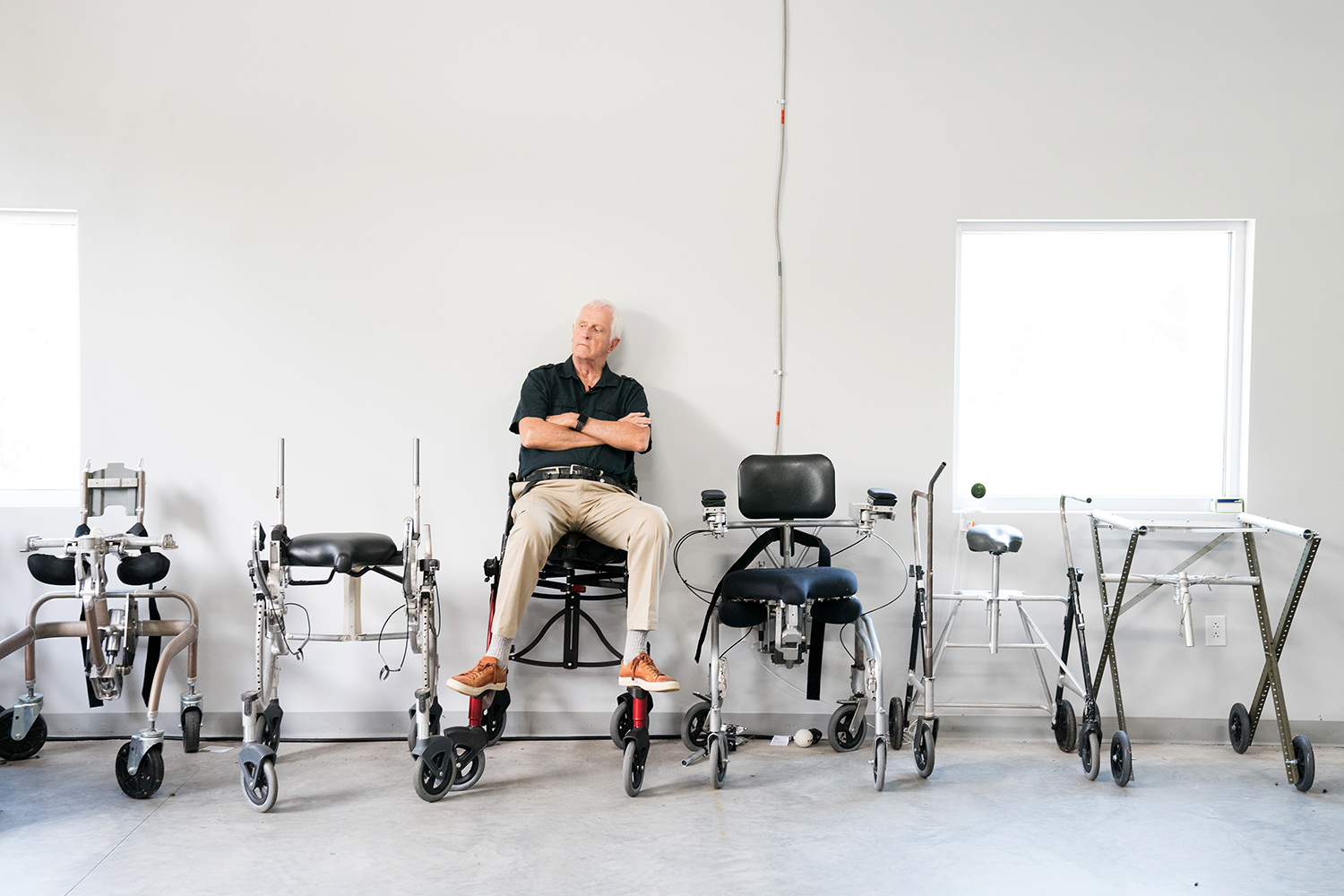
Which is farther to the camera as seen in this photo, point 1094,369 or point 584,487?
point 1094,369

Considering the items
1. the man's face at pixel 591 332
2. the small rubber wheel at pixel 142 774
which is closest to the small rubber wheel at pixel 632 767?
the man's face at pixel 591 332

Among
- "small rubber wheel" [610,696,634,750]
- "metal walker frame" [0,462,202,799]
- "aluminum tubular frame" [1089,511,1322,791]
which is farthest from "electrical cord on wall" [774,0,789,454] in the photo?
"metal walker frame" [0,462,202,799]

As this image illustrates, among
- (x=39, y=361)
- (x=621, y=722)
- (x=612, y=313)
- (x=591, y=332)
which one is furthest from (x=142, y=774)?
(x=612, y=313)

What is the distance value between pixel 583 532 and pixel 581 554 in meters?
0.08

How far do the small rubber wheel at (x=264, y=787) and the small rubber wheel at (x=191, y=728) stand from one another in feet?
2.40

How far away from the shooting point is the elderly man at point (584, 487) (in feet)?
9.97

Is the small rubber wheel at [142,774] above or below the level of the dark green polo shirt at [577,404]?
below

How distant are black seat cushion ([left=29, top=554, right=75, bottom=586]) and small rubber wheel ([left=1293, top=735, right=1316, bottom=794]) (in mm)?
4375

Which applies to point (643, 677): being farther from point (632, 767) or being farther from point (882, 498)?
point (882, 498)

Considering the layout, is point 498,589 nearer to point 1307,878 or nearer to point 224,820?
point 224,820

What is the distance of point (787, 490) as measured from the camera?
3.34 metres

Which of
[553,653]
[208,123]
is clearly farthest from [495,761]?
[208,123]

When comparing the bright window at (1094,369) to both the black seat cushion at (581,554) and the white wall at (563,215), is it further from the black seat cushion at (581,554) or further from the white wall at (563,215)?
the black seat cushion at (581,554)

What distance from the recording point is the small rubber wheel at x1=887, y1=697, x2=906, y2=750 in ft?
10.9
